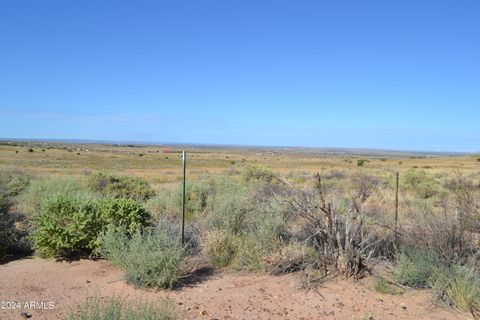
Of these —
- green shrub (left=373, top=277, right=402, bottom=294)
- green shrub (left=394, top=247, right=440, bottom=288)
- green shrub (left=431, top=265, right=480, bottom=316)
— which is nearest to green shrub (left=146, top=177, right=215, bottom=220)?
green shrub (left=373, top=277, right=402, bottom=294)

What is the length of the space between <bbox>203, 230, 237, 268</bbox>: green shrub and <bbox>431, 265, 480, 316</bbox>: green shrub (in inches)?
134

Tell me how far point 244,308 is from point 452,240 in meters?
3.62

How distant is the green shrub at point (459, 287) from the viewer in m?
6.24

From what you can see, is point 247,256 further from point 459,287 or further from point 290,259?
point 459,287

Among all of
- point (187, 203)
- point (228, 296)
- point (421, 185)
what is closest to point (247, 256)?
point (228, 296)

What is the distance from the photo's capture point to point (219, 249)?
328 inches

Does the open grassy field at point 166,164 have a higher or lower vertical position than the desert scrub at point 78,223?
lower

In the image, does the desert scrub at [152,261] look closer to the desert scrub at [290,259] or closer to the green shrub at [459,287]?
the desert scrub at [290,259]

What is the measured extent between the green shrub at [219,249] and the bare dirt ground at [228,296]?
38 centimetres

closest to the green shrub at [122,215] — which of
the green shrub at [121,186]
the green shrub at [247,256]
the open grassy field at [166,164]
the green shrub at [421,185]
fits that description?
the green shrub at [247,256]

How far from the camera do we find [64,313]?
19.3ft

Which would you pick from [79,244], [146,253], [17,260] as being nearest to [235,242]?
[146,253]

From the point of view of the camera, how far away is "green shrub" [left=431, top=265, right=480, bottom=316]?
6.24m

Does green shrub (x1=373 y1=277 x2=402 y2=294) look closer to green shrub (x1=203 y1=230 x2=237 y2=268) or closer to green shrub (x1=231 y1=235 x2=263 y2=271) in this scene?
green shrub (x1=231 y1=235 x2=263 y2=271)
